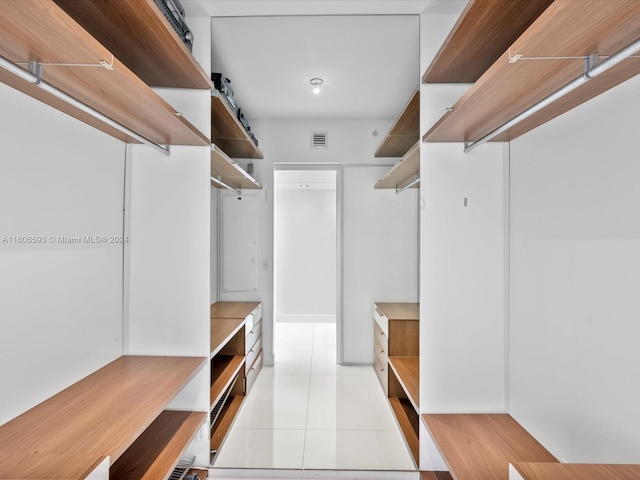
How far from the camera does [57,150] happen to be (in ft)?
5.14

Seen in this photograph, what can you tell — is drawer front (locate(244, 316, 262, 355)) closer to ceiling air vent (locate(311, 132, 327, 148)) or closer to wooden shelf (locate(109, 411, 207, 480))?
wooden shelf (locate(109, 411, 207, 480))

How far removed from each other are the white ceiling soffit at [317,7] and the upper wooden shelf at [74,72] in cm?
80

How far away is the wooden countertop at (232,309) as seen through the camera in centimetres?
320

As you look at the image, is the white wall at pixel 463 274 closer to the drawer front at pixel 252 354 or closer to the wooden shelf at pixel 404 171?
the wooden shelf at pixel 404 171

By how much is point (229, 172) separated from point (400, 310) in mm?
2060

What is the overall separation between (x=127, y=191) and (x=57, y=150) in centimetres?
53

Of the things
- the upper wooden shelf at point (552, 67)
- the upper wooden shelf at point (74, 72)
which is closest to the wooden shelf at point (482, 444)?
the upper wooden shelf at point (552, 67)

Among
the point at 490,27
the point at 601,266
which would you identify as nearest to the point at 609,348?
the point at 601,266

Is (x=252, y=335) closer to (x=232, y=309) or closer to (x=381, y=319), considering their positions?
(x=232, y=309)

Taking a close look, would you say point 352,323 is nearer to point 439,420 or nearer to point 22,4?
point 439,420

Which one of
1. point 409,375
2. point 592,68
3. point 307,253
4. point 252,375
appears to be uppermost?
point 592,68

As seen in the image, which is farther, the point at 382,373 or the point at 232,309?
the point at 232,309

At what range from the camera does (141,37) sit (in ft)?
5.19

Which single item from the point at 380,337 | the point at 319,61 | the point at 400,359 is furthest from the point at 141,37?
the point at 380,337
